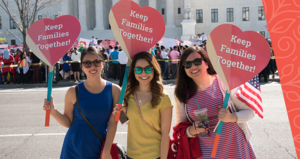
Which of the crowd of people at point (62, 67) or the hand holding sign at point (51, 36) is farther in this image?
the crowd of people at point (62, 67)

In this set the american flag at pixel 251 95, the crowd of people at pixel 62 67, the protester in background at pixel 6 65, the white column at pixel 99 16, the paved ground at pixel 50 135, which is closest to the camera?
the american flag at pixel 251 95

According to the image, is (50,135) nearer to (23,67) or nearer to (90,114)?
(90,114)

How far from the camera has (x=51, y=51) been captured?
2.91m

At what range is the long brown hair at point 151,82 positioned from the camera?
8.39 ft

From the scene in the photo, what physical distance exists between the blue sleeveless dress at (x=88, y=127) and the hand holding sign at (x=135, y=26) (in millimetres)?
405

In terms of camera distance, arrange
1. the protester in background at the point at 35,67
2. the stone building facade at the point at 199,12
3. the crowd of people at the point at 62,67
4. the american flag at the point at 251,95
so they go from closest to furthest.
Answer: the american flag at the point at 251,95
the crowd of people at the point at 62,67
the protester in background at the point at 35,67
the stone building facade at the point at 199,12

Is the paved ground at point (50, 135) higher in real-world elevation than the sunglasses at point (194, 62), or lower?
lower

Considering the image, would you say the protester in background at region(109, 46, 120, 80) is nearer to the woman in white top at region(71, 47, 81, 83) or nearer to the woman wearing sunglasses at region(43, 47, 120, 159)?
the woman in white top at region(71, 47, 81, 83)

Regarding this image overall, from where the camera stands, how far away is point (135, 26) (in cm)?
273

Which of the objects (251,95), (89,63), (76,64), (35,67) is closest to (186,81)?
(251,95)

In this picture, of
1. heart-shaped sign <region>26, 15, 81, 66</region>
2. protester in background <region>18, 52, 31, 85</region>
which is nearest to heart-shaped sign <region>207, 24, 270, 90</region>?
heart-shaped sign <region>26, 15, 81, 66</region>

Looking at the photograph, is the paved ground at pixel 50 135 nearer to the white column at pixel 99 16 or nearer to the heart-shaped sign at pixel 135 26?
the heart-shaped sign at pixel 135 26

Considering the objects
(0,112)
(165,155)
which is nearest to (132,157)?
(165,155)

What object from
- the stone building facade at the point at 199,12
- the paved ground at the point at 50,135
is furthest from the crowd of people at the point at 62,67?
the stone building facade at the point at 199,12
